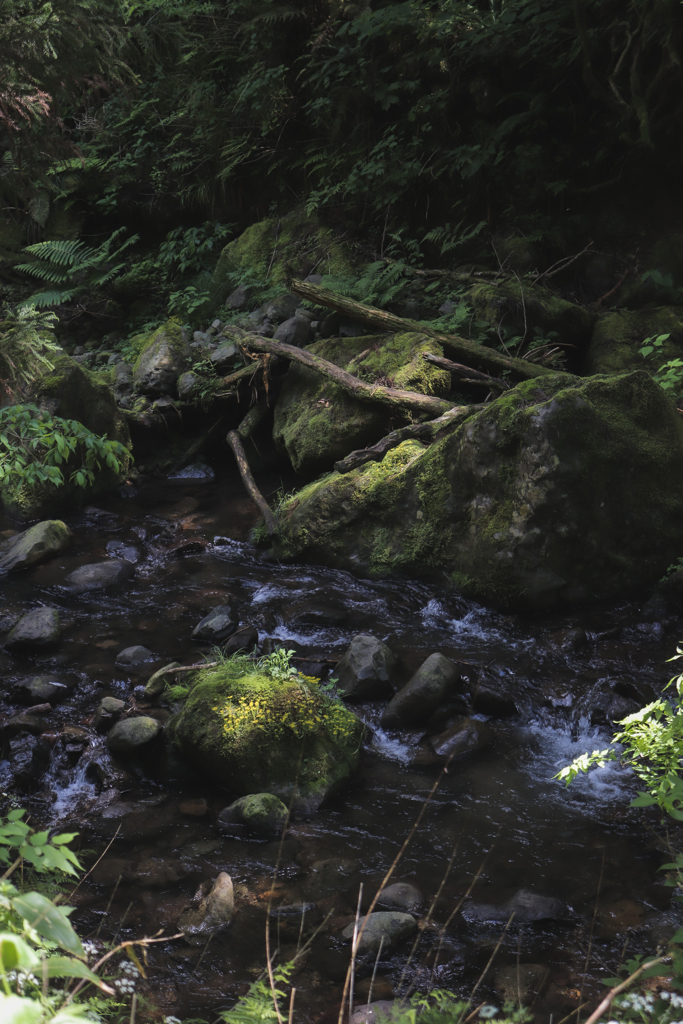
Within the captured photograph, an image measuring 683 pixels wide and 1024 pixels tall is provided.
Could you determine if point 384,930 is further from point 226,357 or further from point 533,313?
point 226,357

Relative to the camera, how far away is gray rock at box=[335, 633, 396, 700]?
183 inches

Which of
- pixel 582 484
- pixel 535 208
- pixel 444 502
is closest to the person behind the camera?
pixel 582 484

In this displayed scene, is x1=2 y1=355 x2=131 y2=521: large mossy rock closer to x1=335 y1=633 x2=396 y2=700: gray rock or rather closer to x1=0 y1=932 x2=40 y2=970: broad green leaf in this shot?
x1=335 y1=633 x2=396 y2=700: gray rock

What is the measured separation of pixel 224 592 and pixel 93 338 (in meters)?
7.66

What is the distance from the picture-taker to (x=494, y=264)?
8891mm

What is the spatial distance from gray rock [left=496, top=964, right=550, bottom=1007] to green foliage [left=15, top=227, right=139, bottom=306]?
39.1 ft

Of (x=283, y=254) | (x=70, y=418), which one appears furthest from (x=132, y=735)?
(x=283, y=254)

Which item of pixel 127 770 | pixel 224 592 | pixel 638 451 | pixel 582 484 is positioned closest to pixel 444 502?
pixel 582 484

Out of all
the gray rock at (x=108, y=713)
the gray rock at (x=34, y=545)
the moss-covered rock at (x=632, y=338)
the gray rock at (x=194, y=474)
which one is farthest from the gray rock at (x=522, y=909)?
the gray rock at (x=194, y=474)

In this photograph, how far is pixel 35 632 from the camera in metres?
5.42

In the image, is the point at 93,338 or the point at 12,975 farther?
the point at 93,338

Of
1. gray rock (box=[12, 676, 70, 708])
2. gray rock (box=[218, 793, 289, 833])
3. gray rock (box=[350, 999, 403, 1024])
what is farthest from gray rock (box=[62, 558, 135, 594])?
gray rock (box=[350, 999, 403, 1024])

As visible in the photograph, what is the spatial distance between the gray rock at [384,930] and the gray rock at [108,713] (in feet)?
7.08

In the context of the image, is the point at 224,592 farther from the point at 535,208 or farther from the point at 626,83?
the point at 626,83
